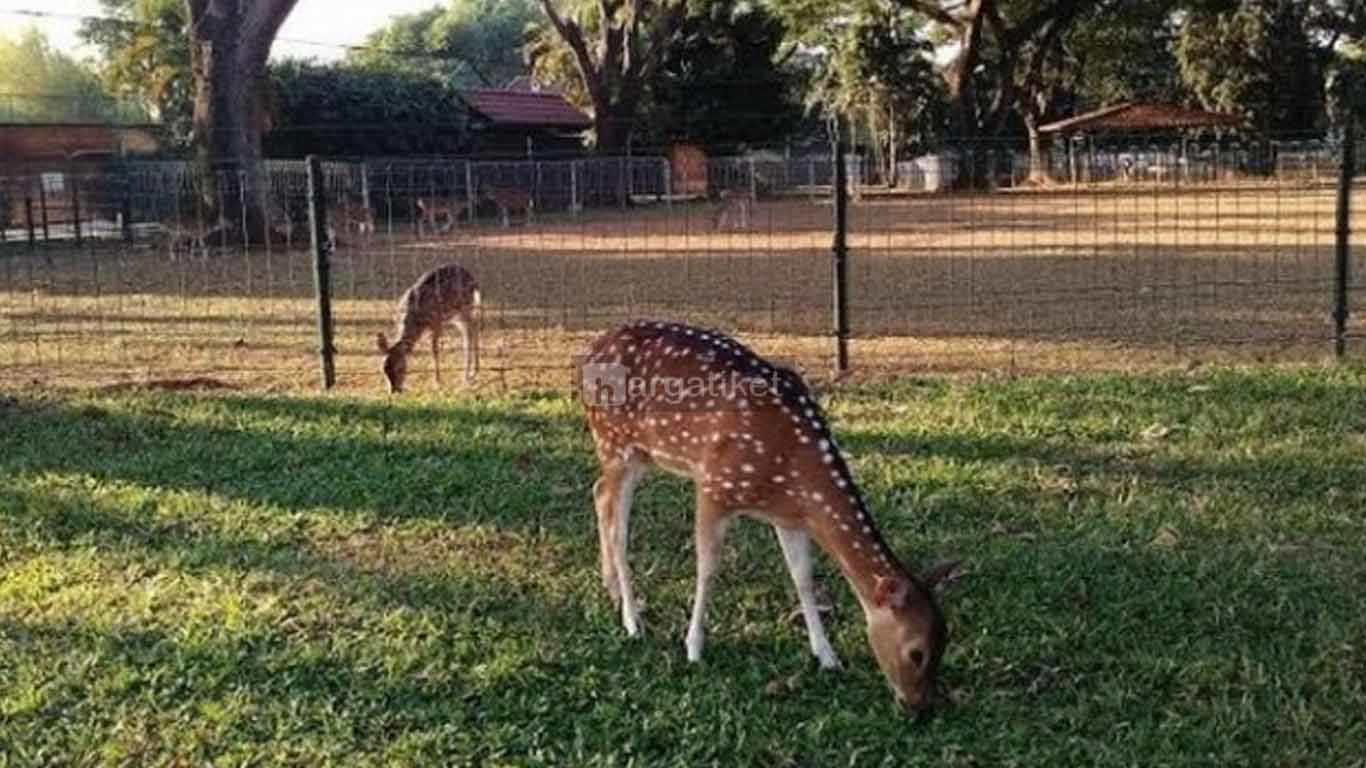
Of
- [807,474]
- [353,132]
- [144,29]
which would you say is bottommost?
[807,474]

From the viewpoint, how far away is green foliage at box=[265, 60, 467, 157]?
34875 mm

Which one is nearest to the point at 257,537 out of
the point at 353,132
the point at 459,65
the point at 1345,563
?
the point at 1345,563

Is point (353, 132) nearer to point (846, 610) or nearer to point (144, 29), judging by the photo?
point (144, 29)

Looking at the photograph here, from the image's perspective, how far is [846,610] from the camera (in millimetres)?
4914

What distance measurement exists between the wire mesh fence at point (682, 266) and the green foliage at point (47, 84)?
11741mm

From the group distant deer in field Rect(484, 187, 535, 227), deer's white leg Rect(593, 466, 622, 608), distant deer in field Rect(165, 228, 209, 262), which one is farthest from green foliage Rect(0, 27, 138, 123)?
deer's white leg Rect(593, 466, 622, 608)

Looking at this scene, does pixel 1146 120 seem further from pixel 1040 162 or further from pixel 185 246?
pixel 185 246

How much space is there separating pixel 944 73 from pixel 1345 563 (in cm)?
4003

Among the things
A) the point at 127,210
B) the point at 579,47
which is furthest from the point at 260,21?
the point at 579,47

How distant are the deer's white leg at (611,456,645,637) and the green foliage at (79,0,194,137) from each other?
2894 centimetres

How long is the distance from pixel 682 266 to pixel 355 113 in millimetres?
19684

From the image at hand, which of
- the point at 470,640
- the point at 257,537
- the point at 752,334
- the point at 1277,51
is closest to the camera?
the point at 470,640

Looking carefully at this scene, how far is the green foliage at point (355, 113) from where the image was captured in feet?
114

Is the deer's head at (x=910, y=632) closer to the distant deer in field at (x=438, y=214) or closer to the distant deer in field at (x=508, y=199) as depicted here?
→ the distant deer in field at (x=438, y=214)
